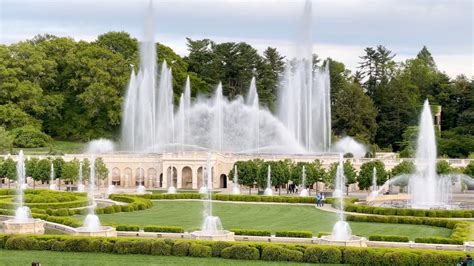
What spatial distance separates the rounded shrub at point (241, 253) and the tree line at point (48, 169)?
4248cm

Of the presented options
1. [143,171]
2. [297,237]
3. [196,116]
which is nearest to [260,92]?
[196,116]

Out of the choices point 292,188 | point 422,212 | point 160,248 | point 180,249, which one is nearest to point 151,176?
point 292,188

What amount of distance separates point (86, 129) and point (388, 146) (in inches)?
1387

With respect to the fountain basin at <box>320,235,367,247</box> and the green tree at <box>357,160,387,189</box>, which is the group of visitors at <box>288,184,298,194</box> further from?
the fountain basin at <box>320,235,367,247</box>

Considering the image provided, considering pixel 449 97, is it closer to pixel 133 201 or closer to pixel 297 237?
pixel 133 201

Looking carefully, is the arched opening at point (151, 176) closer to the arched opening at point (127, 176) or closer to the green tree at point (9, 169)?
the arched opening at point (127, 176)

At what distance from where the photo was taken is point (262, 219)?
47.3 meters

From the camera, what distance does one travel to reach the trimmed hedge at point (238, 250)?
3086 cm

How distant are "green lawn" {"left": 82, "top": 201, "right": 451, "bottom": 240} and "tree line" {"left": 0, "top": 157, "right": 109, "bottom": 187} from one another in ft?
61.3

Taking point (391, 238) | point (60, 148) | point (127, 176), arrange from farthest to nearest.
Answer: point (60, 148)
point (127, 176)
point (391, 238)

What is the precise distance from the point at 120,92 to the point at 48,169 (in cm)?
2628

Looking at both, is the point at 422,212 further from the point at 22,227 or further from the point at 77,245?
the point at 22,227

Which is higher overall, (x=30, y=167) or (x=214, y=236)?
(x=30, y=167)

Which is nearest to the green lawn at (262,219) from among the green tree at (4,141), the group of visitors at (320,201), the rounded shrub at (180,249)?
the group of visitors at (320,201)
